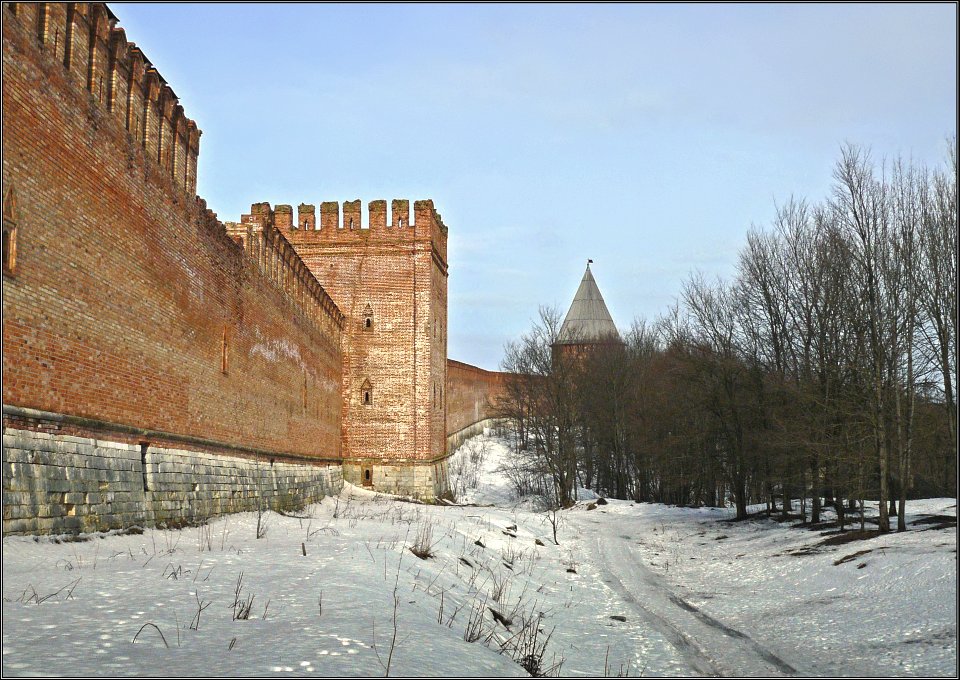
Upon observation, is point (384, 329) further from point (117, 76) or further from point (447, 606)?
point (447, 606)

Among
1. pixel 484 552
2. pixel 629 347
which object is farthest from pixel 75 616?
pixel 629 347

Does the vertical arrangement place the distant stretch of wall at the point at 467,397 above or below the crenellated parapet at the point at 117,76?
A: below

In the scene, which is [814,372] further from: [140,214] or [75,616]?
[75,616]

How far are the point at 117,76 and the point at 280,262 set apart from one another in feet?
30.8

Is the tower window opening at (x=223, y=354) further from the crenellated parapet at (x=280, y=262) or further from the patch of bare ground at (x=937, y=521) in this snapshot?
the patch of bare ground at (x=937, y=521)

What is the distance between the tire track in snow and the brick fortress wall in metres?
7.52

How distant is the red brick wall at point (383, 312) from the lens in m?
30.7

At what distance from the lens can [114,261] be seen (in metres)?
11.7

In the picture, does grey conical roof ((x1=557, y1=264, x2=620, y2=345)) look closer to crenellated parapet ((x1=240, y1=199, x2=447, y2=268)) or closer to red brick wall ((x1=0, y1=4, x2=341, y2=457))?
crenellated parapet ((x1=240, y1=199, x2=447, y2=268))

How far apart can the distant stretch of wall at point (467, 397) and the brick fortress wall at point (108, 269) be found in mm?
30523

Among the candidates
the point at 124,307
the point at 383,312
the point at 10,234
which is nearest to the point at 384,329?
the point at 383,312

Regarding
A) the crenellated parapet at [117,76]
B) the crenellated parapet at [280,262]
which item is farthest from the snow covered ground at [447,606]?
the crenellated parapet at [280,262]

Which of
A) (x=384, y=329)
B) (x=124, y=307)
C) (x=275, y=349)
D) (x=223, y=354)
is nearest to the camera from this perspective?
(x=124, y=307)

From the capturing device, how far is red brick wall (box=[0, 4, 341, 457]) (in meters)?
9.40
